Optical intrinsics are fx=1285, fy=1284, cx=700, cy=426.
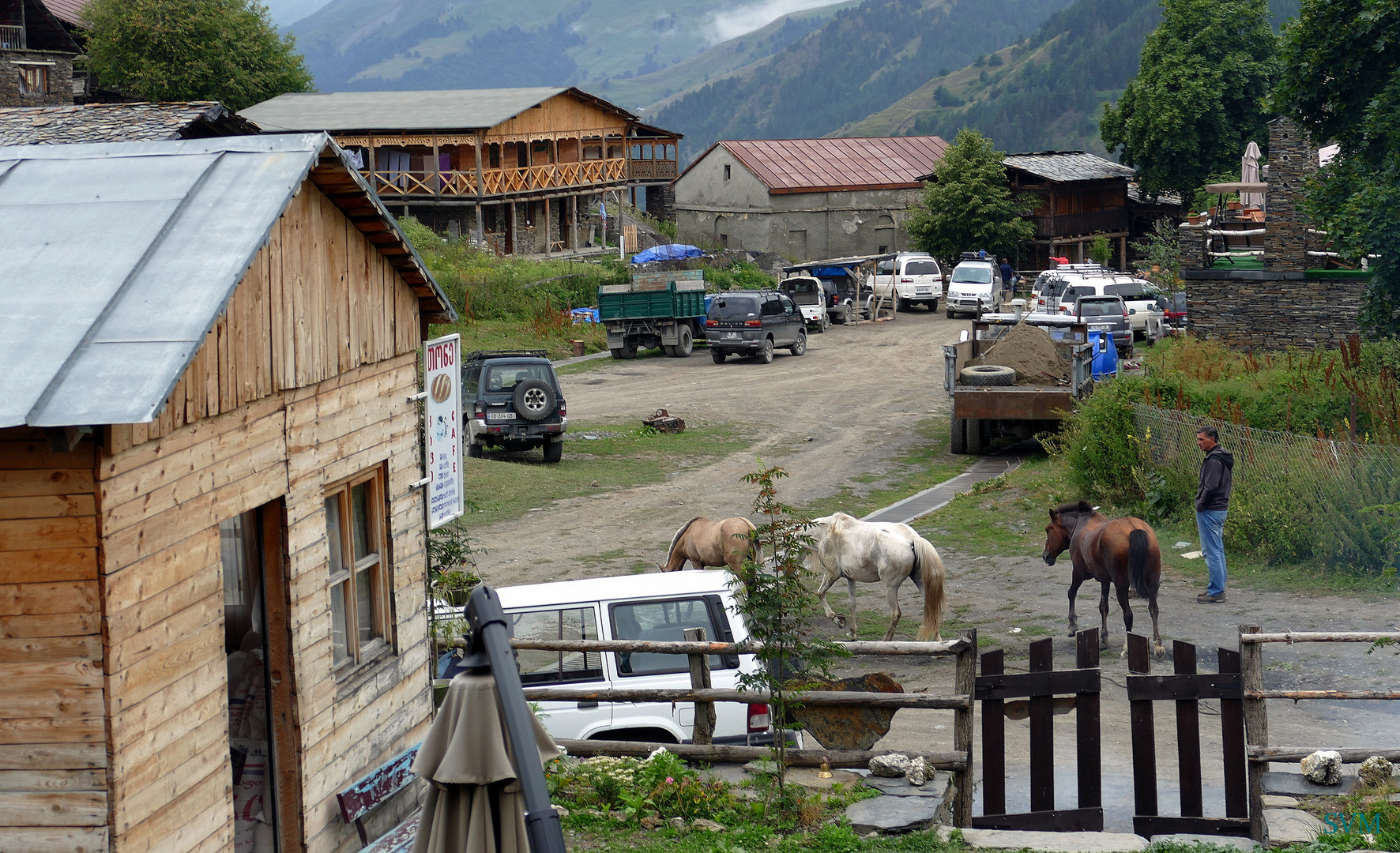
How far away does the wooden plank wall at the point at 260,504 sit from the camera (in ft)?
17.5

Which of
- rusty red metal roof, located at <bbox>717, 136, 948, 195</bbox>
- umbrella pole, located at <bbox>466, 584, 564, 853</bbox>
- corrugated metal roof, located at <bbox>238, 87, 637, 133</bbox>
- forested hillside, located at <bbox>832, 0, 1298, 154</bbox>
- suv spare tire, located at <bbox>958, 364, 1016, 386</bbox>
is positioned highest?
forested hillside, located at <bbox>832, 0, 1298, 154</bbox>

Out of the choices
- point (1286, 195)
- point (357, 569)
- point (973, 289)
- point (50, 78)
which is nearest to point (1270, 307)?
point (1286, 195)

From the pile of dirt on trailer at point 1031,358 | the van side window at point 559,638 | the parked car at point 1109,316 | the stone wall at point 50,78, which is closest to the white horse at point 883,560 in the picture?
the van side window at point 559,638

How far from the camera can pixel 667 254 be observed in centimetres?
4903

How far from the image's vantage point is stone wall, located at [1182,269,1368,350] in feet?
85.8

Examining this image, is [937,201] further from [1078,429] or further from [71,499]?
[71,499]

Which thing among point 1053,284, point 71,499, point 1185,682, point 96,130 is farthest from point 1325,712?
point 1053,284

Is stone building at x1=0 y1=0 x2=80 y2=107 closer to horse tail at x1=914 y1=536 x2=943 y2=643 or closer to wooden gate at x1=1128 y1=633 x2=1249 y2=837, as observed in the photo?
horse tail at x1=914 y1=536 x2=943 y2=643

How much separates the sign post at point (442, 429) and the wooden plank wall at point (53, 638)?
3242 mm

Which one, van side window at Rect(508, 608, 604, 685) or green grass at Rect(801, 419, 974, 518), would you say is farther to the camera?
green grass at Rect(801, 419, 974, 518)

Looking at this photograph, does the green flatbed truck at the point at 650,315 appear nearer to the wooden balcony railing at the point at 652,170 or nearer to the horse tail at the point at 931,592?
the horse tail at the point at 931,592

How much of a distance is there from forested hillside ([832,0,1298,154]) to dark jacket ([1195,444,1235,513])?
117 meters

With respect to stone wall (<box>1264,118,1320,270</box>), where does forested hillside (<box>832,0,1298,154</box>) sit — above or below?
above

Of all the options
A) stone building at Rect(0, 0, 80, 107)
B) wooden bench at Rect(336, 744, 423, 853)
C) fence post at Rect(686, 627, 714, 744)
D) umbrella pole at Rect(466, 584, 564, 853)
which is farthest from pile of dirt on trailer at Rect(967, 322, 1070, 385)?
stone building at Rect(0, 0, 80, 107)
